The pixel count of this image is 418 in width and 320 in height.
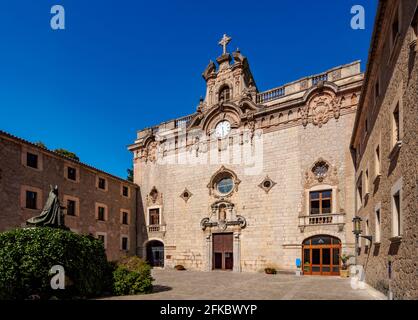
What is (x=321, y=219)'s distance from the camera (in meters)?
23.0

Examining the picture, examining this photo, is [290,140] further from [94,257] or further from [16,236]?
[16,236]

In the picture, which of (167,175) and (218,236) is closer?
(218,236)

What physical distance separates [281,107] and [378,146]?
44.6ft

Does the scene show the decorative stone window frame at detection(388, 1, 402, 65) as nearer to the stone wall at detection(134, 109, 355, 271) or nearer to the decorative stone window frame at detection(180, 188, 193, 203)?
the stone wall at detection(134, 109, 355, 271)

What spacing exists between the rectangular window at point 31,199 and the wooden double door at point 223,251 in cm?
1376

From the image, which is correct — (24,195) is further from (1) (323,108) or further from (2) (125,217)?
(1) (323,108)

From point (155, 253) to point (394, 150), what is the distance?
25.7 meters

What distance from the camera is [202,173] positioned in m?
29.2

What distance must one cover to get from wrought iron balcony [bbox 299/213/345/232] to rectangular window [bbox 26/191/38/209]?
18.0 meters

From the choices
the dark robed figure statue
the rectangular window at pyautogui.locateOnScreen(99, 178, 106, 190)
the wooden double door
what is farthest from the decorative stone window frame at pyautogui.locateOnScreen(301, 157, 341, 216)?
the dark robed figure statue

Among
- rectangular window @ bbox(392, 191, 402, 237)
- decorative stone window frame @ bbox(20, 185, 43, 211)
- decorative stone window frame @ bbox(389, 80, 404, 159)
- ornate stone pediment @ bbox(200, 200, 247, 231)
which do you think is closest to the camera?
decorative stone window frame @ bbox(389, 80, 404, 159)

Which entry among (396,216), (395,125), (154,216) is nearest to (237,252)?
(154,216)

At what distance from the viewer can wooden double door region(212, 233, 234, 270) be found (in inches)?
1065
